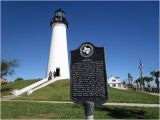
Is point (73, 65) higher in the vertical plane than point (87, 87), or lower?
higher

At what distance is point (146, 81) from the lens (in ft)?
366

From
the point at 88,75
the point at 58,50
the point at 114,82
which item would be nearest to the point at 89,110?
the point at 88,75

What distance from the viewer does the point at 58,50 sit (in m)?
49.0

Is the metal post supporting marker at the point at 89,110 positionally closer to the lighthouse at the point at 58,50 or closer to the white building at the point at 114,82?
the lighthouse at the point at 58,50

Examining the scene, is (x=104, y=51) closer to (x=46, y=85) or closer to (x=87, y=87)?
(x=87, y=87)

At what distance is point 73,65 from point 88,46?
2.49ft

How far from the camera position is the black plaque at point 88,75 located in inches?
329

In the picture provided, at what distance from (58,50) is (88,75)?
134ft

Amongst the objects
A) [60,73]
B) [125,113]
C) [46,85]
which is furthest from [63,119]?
[60,73]

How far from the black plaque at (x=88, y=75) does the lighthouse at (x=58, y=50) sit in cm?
3762

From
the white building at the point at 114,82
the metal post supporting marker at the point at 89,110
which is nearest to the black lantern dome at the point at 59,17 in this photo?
the metal post supporting marker at the point at 89,110

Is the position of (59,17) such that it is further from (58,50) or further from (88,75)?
(88,75)

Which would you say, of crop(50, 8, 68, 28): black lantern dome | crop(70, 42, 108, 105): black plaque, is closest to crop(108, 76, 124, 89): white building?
crop(50, 8, 68, 28): black lantern dome

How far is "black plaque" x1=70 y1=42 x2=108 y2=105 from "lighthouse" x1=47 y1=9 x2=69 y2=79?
37617mm
